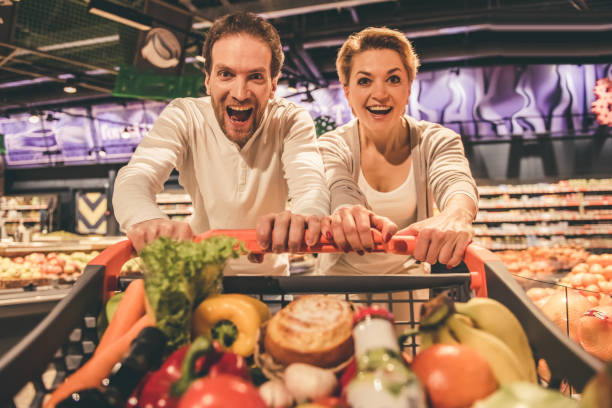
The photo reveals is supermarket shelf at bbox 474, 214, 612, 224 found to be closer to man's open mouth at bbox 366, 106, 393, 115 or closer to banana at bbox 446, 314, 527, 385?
man's open mouth at bbox 366, 106, 393, 115

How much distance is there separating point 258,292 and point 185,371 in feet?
1.32

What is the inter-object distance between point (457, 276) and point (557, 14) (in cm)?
721

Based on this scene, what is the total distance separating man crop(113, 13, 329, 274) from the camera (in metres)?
1.30

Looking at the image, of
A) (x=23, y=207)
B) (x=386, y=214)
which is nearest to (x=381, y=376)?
(x=386, y=214)

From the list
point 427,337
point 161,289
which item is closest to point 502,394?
point 427,337

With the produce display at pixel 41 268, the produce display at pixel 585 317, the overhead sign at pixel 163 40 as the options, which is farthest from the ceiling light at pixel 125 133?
the produce display at pixel 585 317

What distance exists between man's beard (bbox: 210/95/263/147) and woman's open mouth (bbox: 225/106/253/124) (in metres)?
0.02

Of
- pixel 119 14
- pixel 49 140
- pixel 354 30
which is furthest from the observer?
Result: pixel 49 140

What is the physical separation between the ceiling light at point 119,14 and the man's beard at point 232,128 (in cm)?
341

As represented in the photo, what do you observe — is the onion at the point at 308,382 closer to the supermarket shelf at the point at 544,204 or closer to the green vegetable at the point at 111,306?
the green vegetable at the point at 111,306

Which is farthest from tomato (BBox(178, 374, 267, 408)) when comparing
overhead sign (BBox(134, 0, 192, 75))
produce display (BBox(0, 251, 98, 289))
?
overhead sign (BBox(134, 0, 192, 75))

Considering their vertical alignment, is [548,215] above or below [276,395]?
below

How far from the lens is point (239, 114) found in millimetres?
1496

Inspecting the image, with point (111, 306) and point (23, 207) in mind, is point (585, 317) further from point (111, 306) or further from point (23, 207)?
point (23, 207)
